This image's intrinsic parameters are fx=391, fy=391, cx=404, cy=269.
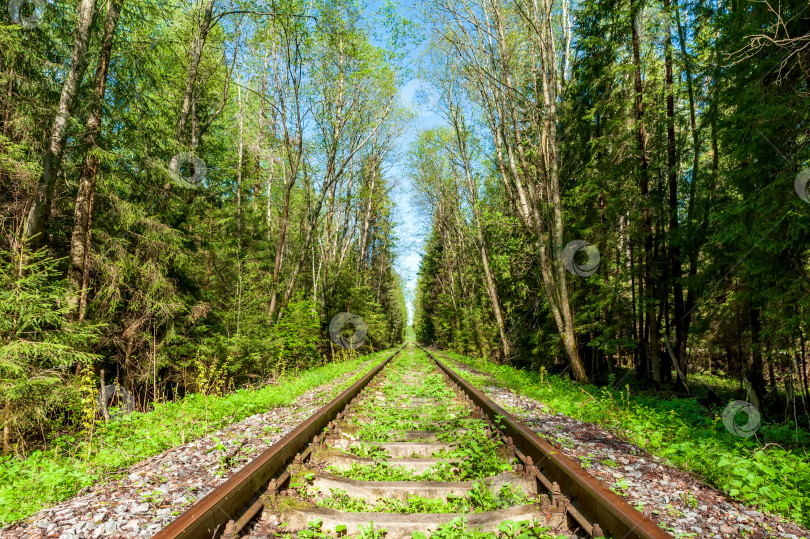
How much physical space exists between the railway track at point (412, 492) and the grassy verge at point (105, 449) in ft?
5.61

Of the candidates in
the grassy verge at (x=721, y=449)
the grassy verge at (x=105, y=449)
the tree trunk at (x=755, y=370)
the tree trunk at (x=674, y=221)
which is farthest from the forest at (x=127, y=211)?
the tree trunk at (x=755, y=370)

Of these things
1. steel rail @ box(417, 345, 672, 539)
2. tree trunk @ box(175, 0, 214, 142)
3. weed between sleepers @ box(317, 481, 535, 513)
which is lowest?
weed between sleepers @ box(317, 481, 535, 513)

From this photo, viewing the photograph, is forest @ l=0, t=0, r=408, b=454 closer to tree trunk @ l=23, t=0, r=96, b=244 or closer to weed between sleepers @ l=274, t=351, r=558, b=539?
tree trunk @ l=23, t=0, r=96, b=244

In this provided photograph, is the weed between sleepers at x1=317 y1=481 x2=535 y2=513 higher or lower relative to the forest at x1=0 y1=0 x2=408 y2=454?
lower

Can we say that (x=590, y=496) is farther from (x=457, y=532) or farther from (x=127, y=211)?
(x=127, y=211)

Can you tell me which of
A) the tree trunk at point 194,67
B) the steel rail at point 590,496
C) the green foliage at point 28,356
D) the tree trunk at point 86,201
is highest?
the tree trunk at point 194,67

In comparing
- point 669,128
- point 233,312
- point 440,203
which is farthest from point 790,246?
point 440,203

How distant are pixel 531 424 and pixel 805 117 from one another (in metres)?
5.08

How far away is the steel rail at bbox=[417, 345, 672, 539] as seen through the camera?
6.64 feet

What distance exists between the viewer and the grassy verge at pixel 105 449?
3240mm

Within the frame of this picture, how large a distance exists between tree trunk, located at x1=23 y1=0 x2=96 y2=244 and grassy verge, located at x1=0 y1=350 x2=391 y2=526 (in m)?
3.07

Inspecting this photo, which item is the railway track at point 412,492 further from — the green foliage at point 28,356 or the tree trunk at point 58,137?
the tree trunk at point 58,137

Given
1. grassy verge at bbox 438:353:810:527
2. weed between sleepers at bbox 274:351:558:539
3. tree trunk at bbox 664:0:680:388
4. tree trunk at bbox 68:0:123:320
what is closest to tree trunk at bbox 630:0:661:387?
tree trunk at bbox 664:0:680:388

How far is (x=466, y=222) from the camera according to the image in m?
19.2
